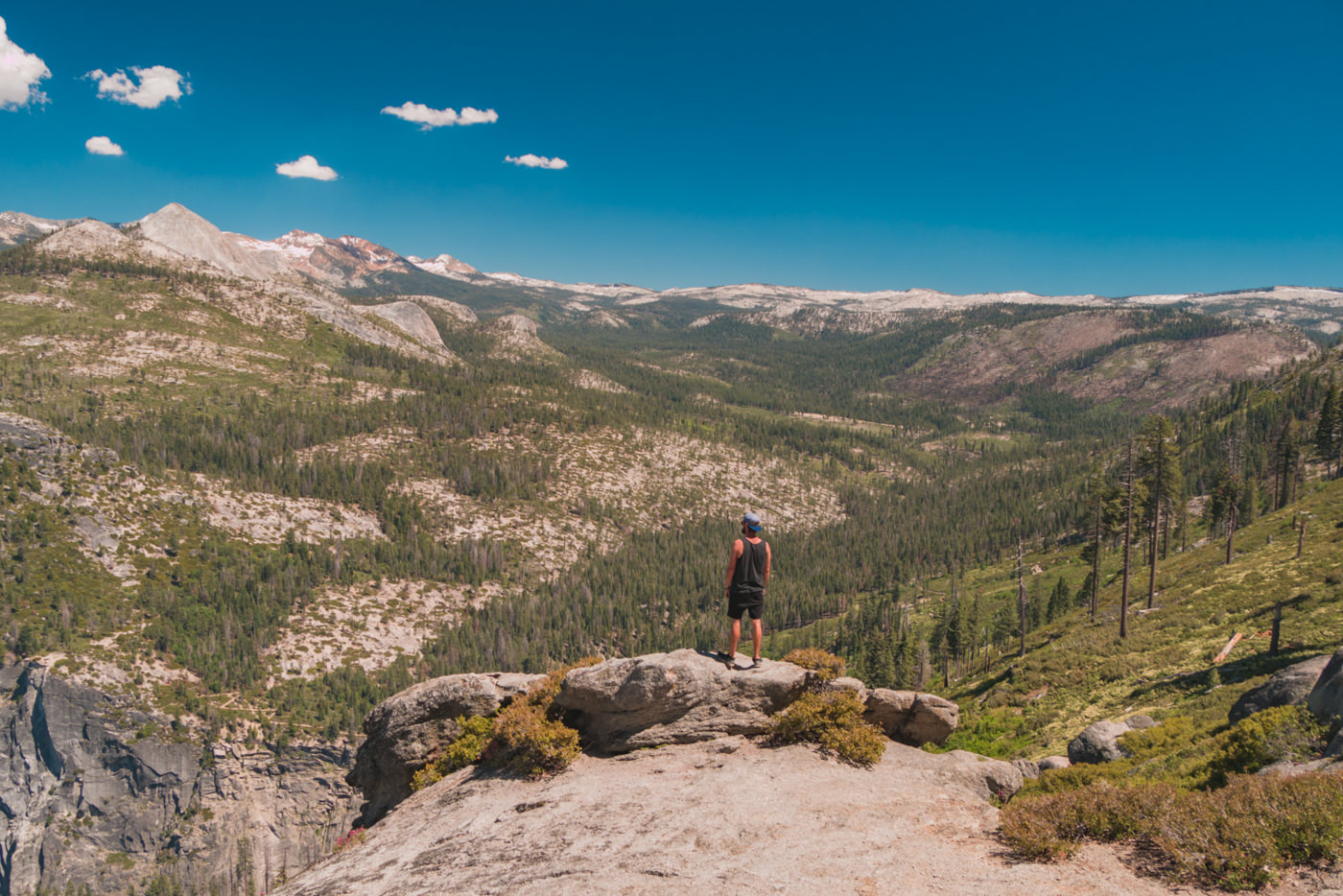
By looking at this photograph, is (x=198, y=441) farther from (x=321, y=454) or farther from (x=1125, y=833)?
(x=1125, y=833)

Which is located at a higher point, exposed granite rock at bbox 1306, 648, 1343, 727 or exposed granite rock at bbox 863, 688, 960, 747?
exposed granite rock at bbox 1306, 648, 1343, 727

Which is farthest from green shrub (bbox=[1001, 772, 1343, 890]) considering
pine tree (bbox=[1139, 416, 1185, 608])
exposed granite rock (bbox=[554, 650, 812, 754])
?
pine tree (bbox=[1139, 416, 1185, 608])

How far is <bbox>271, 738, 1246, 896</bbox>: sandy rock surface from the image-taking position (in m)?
12.7

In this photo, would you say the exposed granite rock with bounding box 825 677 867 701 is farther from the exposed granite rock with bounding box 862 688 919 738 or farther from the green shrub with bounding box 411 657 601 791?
the green shrub with bounding box 411 657 601 791

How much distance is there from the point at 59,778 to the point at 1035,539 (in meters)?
256

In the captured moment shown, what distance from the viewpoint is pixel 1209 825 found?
36.7 ft

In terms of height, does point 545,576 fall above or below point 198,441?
below

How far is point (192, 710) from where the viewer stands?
111500mm

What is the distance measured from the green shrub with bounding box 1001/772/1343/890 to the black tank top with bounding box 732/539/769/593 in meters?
8.96

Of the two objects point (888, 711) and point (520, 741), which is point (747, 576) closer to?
point (888, 711)

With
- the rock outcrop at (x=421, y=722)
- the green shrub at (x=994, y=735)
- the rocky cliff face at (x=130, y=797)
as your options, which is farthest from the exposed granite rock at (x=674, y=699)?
the rocky cliff face at (x=130, y=797)

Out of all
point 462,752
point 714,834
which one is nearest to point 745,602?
point 714,834

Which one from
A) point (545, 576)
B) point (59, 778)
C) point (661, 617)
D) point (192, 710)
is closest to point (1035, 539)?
point (661, 617)

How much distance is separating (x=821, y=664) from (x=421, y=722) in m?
17.3
